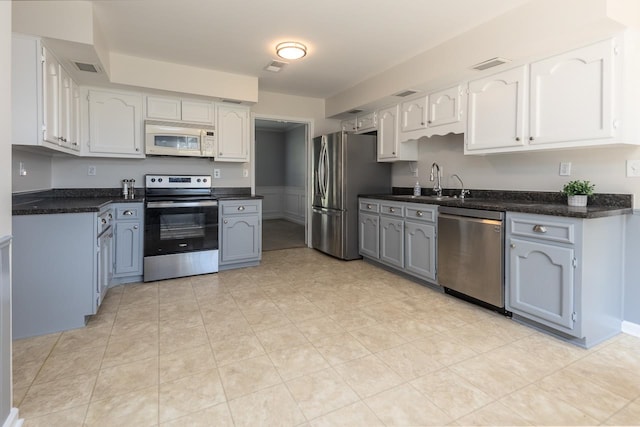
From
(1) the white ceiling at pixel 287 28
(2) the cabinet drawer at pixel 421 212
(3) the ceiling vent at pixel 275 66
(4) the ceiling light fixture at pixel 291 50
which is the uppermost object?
(3) the ceiling vent at pixel 275 66

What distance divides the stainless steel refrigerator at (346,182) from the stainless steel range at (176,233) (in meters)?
1.60

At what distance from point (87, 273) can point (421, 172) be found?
3597 millimetres

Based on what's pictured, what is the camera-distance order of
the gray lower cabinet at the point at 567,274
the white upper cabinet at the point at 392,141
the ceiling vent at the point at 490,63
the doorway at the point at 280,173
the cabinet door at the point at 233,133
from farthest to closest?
the doorway at the point at 280,173
the cabinet door at the point at 233,133
the white upper cabinet at the point at 392,141
the ceiling vent at the point at 490,63
the gray lower cabinet at the point at 567,274

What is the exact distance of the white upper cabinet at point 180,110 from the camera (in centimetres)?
385

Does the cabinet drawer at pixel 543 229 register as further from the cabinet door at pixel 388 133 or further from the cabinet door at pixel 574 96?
the cabinet door at pixel 388 133

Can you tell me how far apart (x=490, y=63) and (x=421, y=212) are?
1.43 meters

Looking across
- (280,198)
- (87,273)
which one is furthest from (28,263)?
(280,198)

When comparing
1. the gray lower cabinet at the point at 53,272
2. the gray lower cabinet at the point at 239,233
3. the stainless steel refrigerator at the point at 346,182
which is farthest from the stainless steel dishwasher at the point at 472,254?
the gray lower cabinet at the point at 53,272

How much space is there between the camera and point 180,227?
3715 mm

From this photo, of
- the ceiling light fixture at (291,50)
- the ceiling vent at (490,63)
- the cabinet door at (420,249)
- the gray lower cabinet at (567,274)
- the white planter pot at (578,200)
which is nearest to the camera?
the gray lower cabinet at (567,274)

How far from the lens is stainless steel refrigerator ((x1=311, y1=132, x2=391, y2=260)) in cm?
443

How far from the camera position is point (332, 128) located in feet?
17.8

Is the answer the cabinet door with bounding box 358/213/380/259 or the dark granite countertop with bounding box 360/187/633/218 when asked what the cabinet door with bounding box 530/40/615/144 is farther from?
the cabinet door with bounding box 358/213/380/259

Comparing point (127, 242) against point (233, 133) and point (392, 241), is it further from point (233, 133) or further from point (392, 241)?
point (392, 241)
